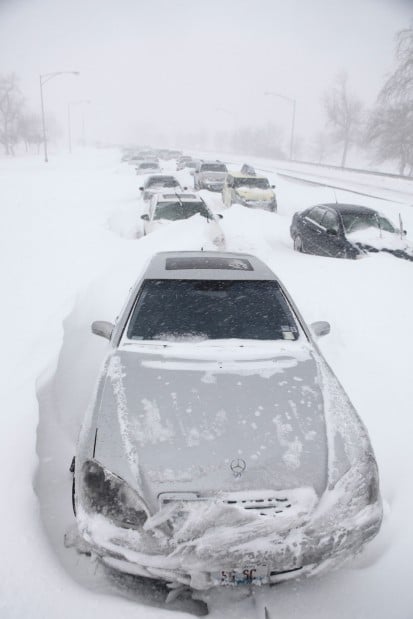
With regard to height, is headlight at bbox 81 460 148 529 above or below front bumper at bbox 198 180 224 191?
below

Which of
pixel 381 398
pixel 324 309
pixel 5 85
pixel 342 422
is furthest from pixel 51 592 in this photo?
pixel 5 85

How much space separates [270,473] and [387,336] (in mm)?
3918

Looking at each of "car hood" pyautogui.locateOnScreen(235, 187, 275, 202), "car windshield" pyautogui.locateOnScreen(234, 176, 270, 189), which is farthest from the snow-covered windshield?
"car hood" pyautogui.locateOnScreen(235, 187, 275, 202)

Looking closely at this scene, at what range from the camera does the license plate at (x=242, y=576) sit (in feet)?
7.13

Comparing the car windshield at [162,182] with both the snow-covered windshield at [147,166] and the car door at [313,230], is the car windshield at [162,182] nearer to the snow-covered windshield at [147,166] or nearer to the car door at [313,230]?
the car door at [313,230]

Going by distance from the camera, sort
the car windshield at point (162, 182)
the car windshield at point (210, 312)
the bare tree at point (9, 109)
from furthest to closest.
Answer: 1. the bare tree at point (9, 109)
2. the car windshield at point (162, 182)
3. the car windshield at point (210, 312)

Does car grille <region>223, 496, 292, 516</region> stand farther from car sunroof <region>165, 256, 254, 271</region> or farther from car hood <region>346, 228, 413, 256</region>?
car hood <region>346, 228, 413, 256</region>

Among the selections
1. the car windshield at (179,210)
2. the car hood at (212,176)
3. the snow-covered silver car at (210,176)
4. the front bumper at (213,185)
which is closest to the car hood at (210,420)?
the car windshield at (179,210)

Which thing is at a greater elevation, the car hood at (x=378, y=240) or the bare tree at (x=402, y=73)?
the bare tree at (x=402, y=73)

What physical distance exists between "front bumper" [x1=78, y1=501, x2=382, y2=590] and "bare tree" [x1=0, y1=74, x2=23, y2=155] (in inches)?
2818

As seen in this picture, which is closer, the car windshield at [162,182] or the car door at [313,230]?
the car door at [313,230]

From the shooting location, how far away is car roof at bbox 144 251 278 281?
157 inches

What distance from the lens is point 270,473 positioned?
2.36m

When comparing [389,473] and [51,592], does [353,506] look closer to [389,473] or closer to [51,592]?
[389,473]
